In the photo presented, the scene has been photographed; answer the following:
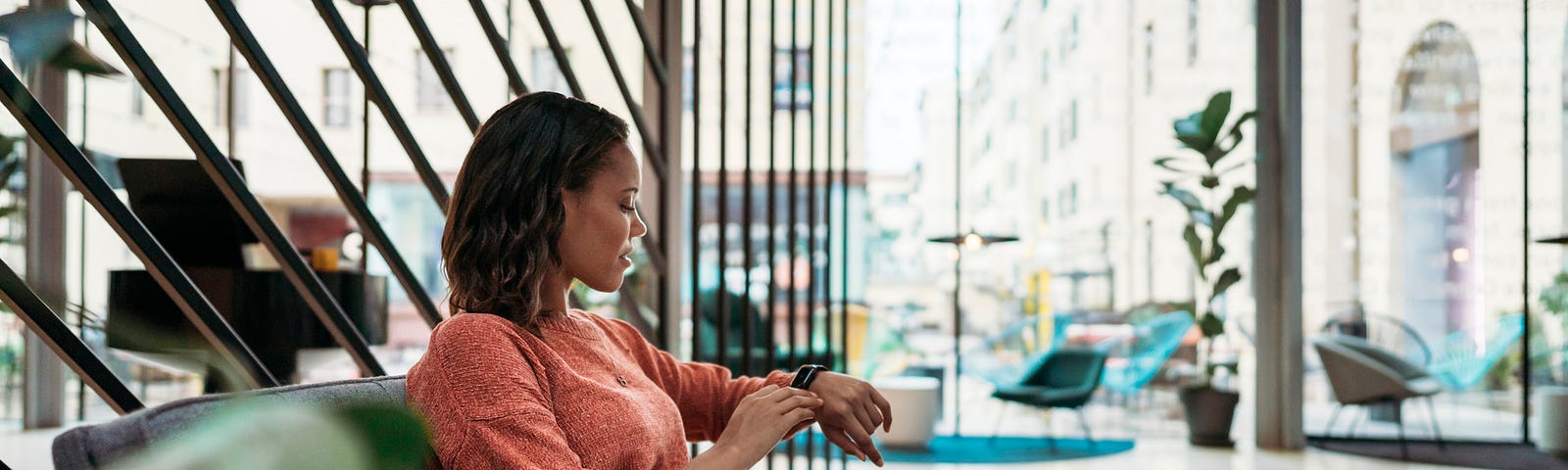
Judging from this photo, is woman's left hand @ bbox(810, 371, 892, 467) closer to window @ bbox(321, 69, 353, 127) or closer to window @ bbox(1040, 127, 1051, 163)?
window @ bbox(321, 69, 353, 127)

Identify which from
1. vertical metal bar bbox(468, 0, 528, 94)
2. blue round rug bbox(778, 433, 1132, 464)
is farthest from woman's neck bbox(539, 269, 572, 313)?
blue round rug bbox(778, 433, 1132, 464)

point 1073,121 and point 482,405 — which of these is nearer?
point 482,405

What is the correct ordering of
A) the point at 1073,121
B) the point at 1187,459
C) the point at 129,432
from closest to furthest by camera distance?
the point at 129,432 → the point at 1187,459 → the point at 1073,121

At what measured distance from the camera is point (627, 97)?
221 centimetres

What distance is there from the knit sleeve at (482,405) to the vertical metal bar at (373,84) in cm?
34

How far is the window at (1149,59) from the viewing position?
708 centimetres

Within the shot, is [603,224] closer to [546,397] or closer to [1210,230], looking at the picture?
[546,397]

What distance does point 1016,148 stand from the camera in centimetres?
727

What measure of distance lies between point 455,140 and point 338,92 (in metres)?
0.68

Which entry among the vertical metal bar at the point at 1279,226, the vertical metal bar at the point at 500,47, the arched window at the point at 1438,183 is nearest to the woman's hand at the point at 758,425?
the vertical metal bar at the point at 500,47

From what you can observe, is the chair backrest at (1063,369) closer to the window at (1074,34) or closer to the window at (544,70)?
the window at (1074,34)

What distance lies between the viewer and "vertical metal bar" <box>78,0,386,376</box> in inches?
47.7

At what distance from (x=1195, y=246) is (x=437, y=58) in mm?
5408

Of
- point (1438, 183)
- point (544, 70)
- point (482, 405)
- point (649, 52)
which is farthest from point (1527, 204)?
point (482, 405)
